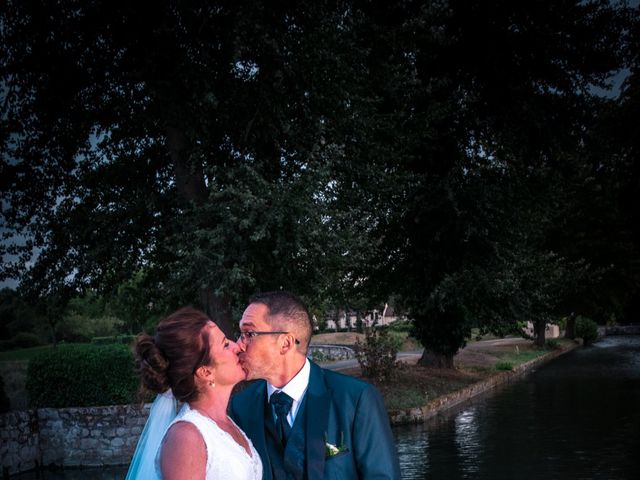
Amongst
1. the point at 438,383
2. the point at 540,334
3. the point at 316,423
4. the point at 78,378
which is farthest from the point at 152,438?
the point at 540,334

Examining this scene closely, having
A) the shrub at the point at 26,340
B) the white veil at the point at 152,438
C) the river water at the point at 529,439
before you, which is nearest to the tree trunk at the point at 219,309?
the river water at the point at 529,439

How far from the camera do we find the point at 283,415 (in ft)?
13.8

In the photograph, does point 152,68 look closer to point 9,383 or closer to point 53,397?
point 53,397

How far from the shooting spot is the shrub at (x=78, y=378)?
51.0 feet

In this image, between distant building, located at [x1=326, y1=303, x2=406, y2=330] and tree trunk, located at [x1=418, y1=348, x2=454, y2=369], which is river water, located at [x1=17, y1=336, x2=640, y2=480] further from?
distant building, located at [x1=326, y1=303, x2=406, y2=330]

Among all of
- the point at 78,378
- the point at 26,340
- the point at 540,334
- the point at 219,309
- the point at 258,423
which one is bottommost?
the point at 540,334

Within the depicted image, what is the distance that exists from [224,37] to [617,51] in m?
15.7

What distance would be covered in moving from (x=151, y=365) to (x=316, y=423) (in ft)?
3.17

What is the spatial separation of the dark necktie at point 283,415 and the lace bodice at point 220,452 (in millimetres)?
229

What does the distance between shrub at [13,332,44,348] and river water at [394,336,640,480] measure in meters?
46.0

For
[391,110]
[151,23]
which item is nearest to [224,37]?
[151,23]

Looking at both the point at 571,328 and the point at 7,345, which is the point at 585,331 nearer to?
the point at 571,328

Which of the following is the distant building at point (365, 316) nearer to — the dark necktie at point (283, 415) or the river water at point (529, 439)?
the river water at point (529, 439)

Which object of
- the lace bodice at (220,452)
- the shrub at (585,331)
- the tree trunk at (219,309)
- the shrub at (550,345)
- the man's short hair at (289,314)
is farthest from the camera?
the shrub at (585,331)
